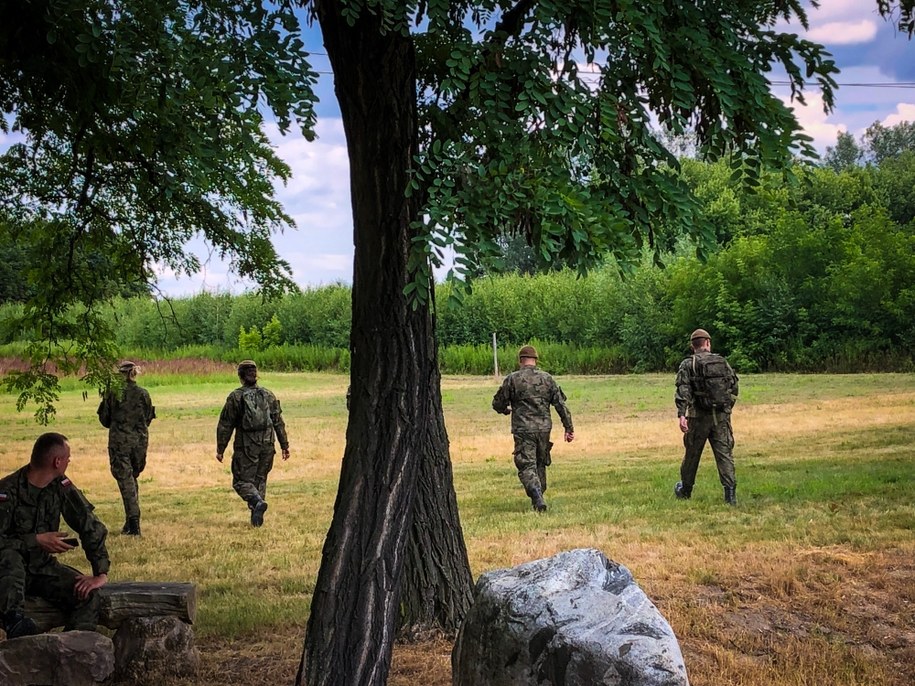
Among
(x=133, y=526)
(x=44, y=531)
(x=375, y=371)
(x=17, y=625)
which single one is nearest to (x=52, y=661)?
(x=17, y=625)

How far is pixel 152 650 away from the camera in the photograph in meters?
6.32

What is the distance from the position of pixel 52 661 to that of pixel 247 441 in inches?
226

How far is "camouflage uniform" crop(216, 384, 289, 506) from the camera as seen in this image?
11266 millimetres

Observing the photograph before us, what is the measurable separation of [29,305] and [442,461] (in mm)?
5060

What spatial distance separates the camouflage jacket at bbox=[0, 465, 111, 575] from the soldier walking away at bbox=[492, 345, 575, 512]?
6.02 metres

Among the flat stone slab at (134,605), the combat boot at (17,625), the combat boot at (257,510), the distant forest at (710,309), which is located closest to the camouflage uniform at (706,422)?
the combat boot at (257,510)

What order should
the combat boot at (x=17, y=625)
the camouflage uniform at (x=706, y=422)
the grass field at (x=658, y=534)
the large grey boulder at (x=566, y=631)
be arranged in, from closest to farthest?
the large grey boulder at (x=566, y=631)
the combat boot at (x=17, y=625)
the grass field at (x=658, y=534)
the camouflage uniform at (x=706, y=422)

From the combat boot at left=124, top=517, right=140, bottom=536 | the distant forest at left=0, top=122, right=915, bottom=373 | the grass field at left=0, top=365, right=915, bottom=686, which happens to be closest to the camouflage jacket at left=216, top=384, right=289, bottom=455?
the grass field at left=0, top=365, right=915, bottom=686

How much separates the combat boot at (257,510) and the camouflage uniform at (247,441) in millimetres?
67

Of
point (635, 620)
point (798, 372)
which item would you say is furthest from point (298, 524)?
point (798, 372)

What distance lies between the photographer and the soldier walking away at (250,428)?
37.0 feet

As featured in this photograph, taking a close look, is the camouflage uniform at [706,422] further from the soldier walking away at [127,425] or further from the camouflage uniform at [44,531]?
the camouflage uniform at [44,531]

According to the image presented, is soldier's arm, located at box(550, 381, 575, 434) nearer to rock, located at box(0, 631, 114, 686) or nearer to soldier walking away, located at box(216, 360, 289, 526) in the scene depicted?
soldier walking away, located at box(216, 360, 289, 526)

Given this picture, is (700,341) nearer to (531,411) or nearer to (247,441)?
(531,411)
